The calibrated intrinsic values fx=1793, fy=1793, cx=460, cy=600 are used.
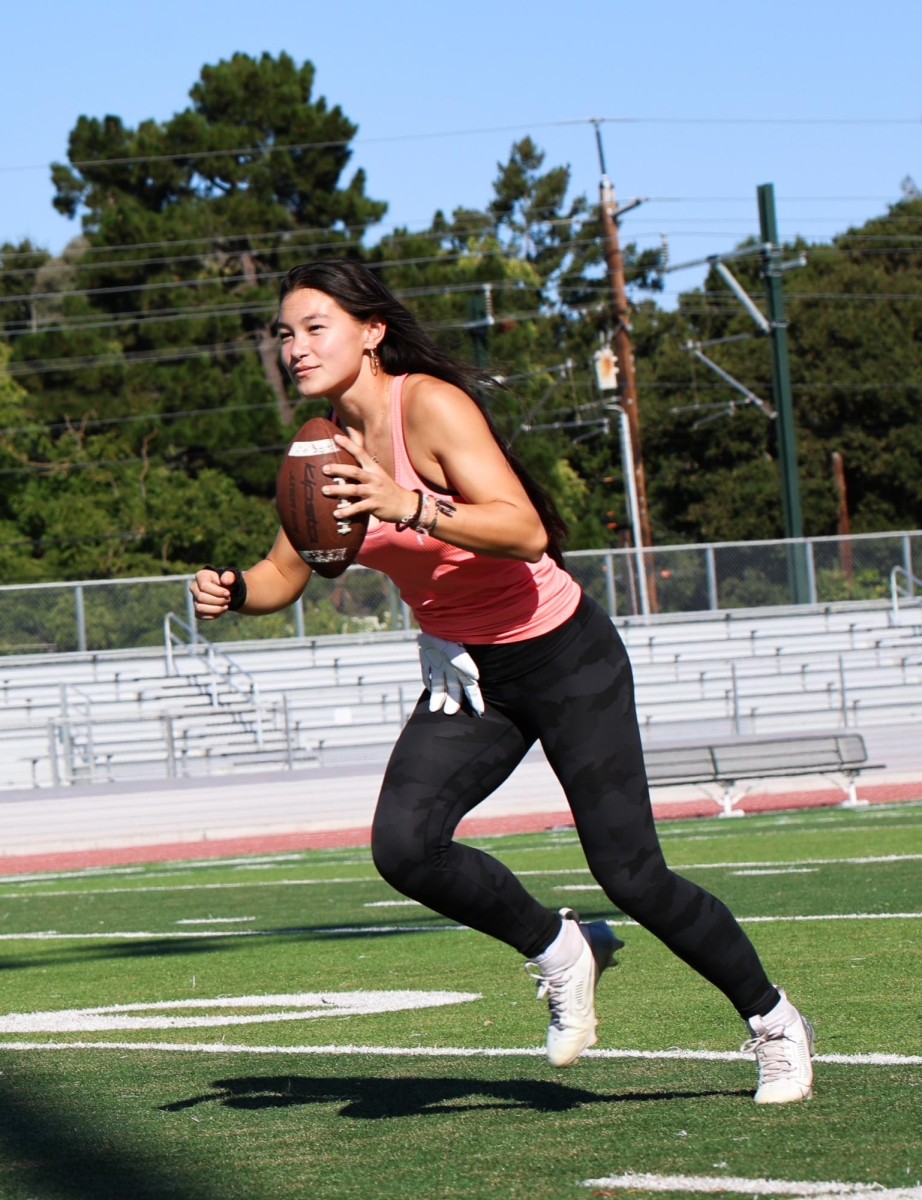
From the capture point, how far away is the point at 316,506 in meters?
3.90

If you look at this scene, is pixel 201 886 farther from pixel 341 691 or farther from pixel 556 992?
pixel 341 691

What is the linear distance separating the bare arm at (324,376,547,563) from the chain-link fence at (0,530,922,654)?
65.3 feet

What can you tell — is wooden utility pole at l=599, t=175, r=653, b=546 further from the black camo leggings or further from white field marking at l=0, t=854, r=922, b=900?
the black camo leggings

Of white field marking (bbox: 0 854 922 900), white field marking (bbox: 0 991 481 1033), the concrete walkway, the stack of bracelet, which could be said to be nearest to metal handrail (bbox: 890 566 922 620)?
the concrete walkway

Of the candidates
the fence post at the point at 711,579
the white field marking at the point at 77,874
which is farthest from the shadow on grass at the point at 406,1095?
the fence post at the point at 711,579

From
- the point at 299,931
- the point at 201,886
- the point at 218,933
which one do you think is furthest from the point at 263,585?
the point at 201,886

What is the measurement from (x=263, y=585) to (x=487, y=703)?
64 cm

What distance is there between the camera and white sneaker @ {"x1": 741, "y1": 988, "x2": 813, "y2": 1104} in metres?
3.91

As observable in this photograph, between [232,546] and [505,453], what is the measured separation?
37220 millimetres

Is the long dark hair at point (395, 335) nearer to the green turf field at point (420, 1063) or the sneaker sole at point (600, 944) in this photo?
the sneaker sole at point (600, 944)

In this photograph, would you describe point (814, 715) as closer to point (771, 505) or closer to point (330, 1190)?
point (330, 1190)

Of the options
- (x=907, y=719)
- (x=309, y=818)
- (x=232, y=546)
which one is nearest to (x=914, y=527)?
(x=232, y=546)

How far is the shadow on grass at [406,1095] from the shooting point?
4.09m

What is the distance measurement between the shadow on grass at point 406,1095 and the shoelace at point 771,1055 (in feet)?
0.46
